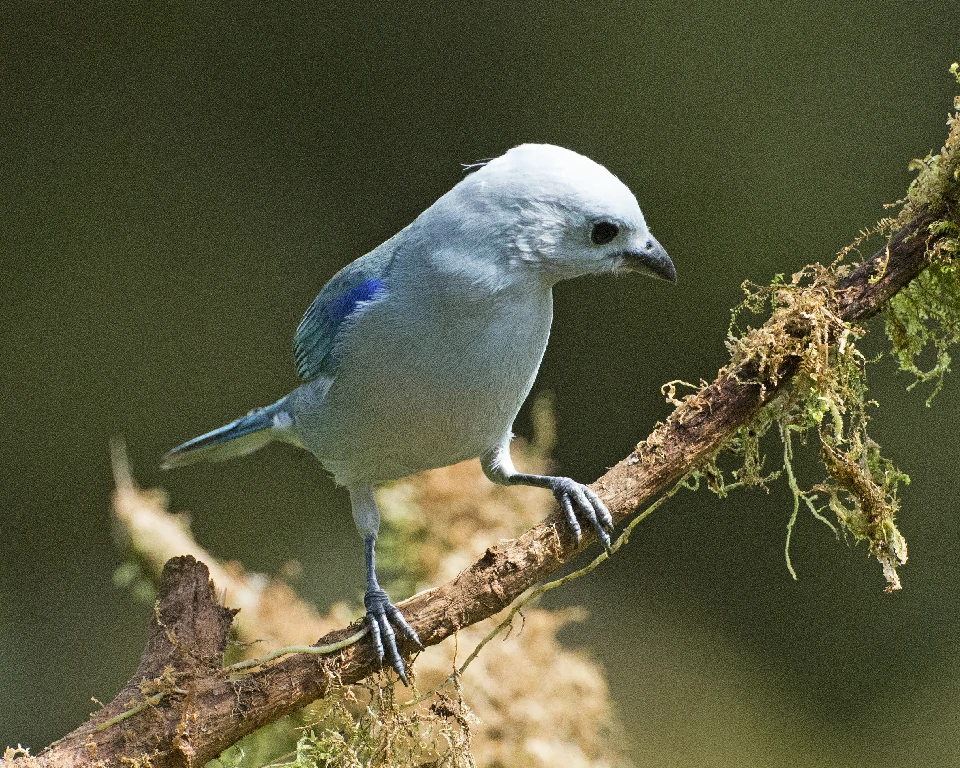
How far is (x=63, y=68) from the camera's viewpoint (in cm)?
264

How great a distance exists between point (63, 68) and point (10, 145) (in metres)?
0.22

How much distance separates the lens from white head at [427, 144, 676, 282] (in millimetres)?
1370

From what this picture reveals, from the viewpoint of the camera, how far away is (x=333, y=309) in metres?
1.61

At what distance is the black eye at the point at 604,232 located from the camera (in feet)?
4.53

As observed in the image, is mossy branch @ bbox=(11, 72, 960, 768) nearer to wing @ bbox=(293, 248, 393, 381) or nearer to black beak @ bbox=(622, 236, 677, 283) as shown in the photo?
black beak @ bbox=(622, 236, 677, 283)

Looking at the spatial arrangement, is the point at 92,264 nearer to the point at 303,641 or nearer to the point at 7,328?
the point at 7,328

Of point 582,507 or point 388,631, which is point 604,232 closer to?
point 582,507

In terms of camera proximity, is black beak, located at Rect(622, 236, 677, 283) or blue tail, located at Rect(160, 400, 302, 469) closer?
black beak, located at Rect(622, 236, 677, 283)

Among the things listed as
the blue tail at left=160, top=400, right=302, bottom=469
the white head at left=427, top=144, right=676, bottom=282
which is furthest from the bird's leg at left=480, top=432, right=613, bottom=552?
the blue tail at left=160, top=400, right=302, bottom=469

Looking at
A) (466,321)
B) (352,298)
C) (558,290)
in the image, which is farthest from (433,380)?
(558,290)

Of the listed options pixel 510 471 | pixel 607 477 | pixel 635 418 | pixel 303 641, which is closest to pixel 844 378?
pixel 607 477

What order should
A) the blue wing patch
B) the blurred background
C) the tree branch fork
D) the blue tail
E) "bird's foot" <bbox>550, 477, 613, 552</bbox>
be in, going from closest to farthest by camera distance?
the tree branch fork, "bird's foot" <bbox>550, 477, 613, 552</bbox>, the blue wing patch, the blue tail, the blurred background

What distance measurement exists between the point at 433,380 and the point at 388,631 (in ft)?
1.07

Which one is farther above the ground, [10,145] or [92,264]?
[10,145]
